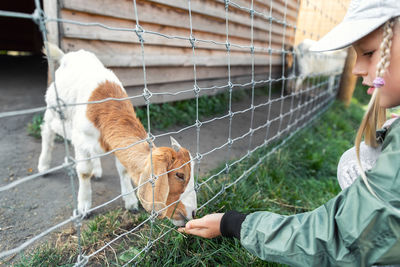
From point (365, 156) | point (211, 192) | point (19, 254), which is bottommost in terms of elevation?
point (19, 254)

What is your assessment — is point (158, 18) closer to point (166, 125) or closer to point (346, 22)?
point (166, 125)

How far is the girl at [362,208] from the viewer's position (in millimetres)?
1010

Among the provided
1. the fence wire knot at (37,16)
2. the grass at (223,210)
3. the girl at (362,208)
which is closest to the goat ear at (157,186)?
the grass at (223,210)

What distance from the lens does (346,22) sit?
123 centimetres

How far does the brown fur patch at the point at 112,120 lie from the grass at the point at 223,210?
2.36ft

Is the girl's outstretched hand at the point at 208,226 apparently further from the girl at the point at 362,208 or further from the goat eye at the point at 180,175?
the goat eye at the point at 180,175

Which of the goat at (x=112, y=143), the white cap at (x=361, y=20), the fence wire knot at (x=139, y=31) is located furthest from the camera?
the goat at (x=112, y=143)

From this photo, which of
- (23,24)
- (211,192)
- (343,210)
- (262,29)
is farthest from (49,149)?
(23,24)

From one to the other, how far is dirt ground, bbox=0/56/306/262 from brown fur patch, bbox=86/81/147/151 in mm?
329

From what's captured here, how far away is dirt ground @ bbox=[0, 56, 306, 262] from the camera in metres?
2.54

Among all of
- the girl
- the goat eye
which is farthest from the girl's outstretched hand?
the goat eye

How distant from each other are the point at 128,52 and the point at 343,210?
11.9 ft

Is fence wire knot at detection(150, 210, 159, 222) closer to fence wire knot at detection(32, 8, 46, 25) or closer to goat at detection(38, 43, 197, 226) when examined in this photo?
goat at detection(38, 43, 197, 226)

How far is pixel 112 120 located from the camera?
8.21 feet
